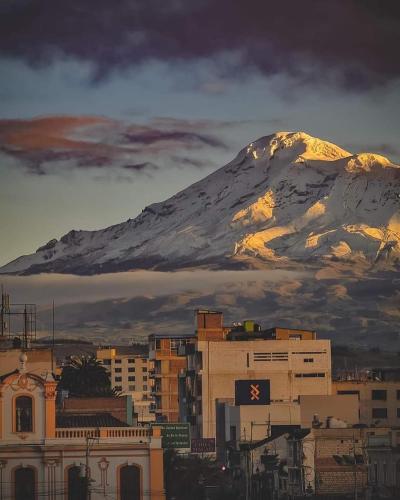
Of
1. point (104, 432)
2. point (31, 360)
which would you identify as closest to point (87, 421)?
point (104, 432)

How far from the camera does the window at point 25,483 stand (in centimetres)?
13262

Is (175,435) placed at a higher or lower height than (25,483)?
higher

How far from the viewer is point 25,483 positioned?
133750 mm

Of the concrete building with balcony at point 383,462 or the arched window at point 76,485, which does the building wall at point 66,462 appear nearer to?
the arched window at point 76,485

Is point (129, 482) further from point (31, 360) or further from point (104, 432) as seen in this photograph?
point (31, 360)

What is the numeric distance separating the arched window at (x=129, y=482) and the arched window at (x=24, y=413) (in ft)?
21.4

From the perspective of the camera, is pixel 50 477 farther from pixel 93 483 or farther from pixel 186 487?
pixel 186 487

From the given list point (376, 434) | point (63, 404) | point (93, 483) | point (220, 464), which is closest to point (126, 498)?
point (93, 483)

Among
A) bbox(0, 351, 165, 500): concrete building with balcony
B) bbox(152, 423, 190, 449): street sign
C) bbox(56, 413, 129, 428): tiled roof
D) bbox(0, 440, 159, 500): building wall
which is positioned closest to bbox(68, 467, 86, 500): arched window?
bbox(0, 351, 165, 500): concrete building with balcony

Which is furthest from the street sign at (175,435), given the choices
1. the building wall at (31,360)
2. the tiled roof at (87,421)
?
the tiled roof at (87,421)

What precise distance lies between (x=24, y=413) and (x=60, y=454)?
358cm

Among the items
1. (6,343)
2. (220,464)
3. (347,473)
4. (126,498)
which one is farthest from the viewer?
(220,464)

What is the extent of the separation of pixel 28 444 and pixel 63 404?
2439 centimetres

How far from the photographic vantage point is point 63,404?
521 feet
